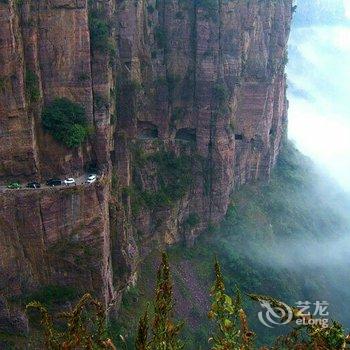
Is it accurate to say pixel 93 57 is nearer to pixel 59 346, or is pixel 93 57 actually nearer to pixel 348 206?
pixel 59 346

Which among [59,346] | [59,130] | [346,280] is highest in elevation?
[59,346]

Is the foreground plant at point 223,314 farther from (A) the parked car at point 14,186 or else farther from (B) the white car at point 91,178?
(B) the white car at point 91,178

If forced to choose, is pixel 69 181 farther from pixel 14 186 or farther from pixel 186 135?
pixel 186 135

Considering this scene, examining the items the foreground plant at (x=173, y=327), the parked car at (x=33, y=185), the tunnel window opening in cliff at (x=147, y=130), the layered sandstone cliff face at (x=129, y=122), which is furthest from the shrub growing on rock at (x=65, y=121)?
the foreground plant at (x=173, y=327)

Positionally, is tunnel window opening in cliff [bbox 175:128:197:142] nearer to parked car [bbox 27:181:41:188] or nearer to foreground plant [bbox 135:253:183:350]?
parked car [bbox 27:181:41:188]

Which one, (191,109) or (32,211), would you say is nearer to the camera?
(32,211)

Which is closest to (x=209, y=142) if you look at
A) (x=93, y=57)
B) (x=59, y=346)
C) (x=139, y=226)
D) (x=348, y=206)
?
(x=139, y=226)

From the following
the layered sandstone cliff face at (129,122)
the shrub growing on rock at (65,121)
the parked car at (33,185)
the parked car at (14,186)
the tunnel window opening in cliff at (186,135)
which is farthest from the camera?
the tunnel window opening in cliff at (186,135)
